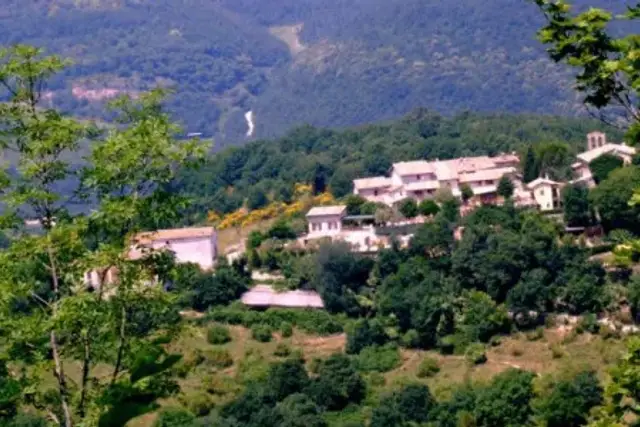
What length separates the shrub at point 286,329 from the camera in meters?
27.5

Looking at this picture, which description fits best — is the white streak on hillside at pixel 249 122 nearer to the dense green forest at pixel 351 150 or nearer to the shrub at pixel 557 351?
the dense green forest at pixel 351 150

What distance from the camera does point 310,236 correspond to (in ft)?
109

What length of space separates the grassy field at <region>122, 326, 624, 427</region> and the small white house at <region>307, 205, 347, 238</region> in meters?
6.82

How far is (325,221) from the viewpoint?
3347 cm

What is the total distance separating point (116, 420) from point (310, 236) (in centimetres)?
3039

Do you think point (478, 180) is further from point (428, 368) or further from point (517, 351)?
point (428, 368)

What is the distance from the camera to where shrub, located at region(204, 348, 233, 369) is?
2545 cm

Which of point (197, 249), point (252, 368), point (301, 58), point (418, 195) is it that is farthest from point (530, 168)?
point (301, 58)

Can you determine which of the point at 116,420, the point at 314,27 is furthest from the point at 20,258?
the point at 314,27

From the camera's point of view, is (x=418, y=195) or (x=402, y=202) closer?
(x=402, y=202)

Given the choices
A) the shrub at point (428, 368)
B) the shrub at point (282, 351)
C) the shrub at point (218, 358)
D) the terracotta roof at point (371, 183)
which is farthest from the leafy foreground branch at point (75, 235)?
the terracotta roof at point (371, 183)

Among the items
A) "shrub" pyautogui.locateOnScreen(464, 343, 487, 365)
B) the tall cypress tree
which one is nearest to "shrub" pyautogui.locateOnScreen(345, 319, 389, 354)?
"shrub" pyautogui.locateOnScreen(464, 343, 487, 365)

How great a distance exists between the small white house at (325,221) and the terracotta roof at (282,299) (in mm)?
3525

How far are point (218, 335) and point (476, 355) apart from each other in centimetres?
601
